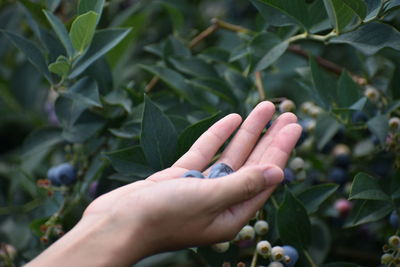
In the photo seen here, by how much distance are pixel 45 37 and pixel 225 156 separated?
53 centimetres

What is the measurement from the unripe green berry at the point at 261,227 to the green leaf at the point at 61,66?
1.63 feet

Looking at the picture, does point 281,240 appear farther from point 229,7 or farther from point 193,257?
point 229,7

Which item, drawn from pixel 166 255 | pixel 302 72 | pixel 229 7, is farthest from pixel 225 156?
pixel 229 7

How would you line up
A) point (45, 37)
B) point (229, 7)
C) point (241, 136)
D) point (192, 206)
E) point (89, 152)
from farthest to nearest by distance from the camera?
point (229, 7), point (89, 152), point (45, 37), point (241, 136), point (192, 206)

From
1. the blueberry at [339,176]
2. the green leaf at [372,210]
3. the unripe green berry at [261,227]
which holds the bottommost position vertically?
the blueberry at [339,176]

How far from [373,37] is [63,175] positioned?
76 centimetres

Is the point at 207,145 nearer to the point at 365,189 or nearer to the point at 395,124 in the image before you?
the point at 365,189

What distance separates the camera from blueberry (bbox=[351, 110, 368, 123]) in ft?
4.28

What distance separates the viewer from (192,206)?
0.85 metres

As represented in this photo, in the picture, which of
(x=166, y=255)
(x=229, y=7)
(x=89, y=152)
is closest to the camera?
(x=89, y=152)

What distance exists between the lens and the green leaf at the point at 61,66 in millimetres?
1116

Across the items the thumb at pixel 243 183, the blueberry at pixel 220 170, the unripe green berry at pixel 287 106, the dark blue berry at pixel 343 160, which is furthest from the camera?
the dark blue berry at pixel 343 160

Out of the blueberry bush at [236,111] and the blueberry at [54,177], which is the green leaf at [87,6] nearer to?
the blueberry bush at [236,111]

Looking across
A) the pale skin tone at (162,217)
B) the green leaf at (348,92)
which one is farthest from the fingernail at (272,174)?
the green leaf at (348,92)
